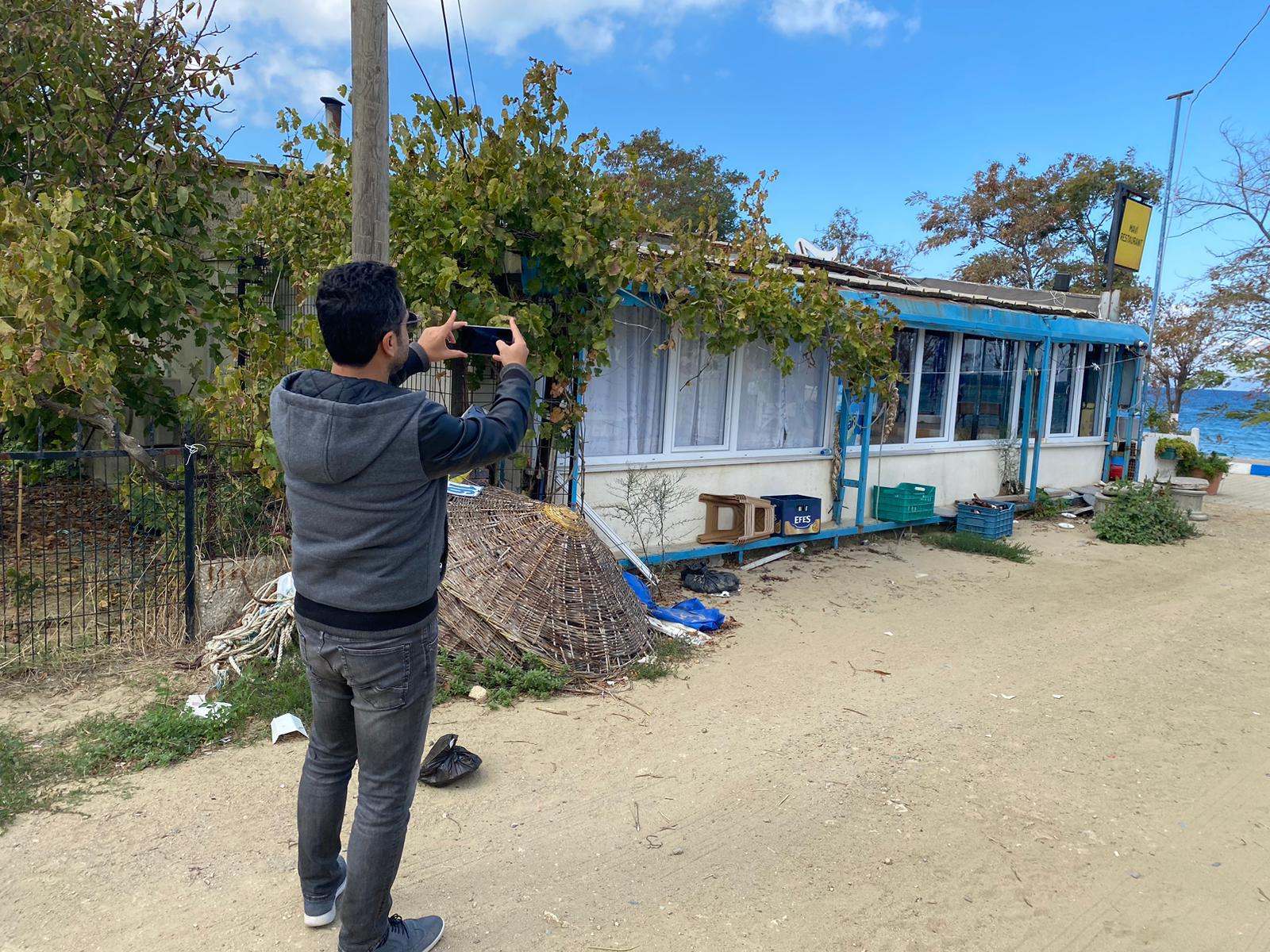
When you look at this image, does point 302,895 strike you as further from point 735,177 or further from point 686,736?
point 735,177

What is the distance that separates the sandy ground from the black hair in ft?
6.20

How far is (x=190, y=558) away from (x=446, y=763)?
2.44 meters

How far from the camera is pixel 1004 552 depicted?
9172 mm

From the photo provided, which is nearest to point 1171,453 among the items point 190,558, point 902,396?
point 902,396

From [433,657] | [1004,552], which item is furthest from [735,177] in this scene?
[433,657]

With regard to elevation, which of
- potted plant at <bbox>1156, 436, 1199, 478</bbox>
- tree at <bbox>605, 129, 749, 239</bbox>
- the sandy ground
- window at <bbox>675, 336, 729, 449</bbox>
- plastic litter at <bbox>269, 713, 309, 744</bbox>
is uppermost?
tree at <bbox>605, 129, 749, 239</bbox>

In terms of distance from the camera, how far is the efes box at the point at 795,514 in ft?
27.3

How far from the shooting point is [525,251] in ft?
20.2

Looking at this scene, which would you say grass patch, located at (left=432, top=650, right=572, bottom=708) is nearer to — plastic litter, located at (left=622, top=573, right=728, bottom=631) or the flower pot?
plastic litter, located at (left=622, top=573, right=728, bottom=631)

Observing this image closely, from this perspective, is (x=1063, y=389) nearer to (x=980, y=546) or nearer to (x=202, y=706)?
(x=980, y=546)

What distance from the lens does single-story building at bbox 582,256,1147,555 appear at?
7613 mm

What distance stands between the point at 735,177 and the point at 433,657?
2488cm

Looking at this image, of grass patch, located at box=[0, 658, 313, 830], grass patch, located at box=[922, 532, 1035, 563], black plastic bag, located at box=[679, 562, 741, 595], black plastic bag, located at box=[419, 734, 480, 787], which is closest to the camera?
grass patch, located at box=[0, 658, 313, 830]

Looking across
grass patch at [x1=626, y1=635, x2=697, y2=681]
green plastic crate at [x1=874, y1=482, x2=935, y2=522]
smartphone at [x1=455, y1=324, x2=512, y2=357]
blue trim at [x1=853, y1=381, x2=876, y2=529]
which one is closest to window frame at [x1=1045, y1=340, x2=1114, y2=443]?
green plastic crate at [x1=874, y1=482, x2=935, y2=522]
